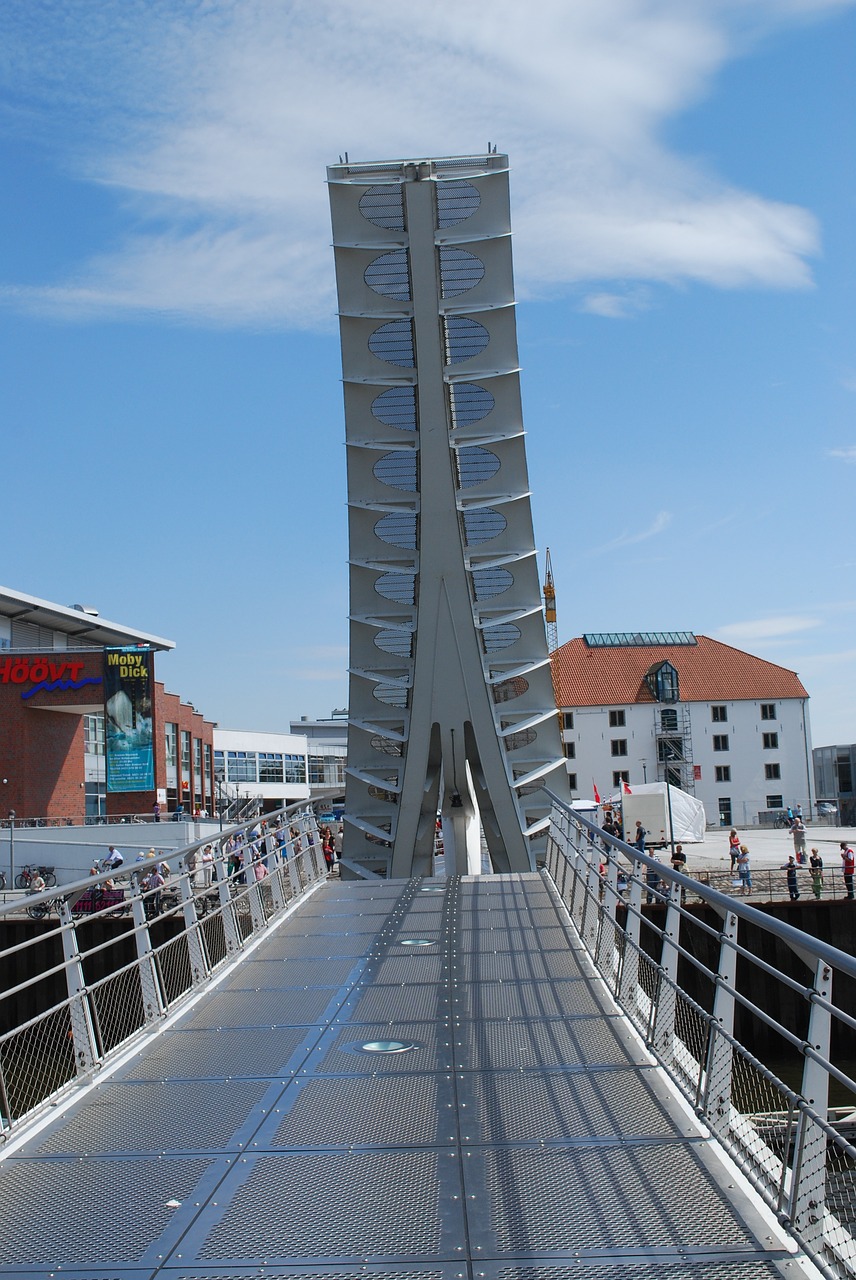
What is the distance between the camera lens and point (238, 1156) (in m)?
5.03

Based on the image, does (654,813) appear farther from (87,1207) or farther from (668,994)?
(87,1207)

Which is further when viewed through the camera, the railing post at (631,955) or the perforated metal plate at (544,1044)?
the railing post at (631,955)

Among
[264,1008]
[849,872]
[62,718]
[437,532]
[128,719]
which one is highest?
[437,532]

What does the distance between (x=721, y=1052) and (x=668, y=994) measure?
2.90 feet

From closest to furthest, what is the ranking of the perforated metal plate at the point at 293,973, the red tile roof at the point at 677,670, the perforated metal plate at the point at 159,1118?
the perforated metal plate at the point at 159,1118 → the perforated metal plate at the point at 293,973 → the red tile roof at the point at 677,670

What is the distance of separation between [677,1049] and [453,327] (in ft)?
60.8

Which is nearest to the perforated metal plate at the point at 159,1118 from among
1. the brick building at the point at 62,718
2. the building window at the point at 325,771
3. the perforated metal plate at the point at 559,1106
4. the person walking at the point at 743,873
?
the perforated metal plate at the point at 559,1106

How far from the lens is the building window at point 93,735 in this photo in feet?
184

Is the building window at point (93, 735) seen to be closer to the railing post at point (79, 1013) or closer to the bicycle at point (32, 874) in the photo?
the bicycle at point (32, 874)

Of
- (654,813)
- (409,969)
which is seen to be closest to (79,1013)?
(409,969)

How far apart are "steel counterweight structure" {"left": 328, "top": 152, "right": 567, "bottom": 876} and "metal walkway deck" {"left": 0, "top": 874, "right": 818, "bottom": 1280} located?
16.1 m

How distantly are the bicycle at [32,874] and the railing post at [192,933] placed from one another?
86.7 feet

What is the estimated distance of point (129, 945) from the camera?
88.4 ft

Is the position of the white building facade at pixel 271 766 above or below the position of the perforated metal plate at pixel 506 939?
above
